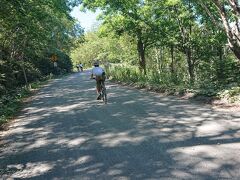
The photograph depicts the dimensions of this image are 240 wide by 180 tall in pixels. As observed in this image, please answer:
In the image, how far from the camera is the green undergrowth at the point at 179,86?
532 inches

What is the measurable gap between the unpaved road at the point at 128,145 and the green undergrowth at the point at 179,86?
1.07 meters

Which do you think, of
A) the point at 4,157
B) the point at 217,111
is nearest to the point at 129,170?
the point at 4,157

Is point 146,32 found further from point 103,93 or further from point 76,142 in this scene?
point 76,142

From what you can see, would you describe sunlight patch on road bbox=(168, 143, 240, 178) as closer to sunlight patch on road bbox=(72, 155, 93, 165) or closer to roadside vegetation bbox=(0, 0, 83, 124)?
sunlight patch on road bbox=(72, 155, 93, 165)

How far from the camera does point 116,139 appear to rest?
9.15 m

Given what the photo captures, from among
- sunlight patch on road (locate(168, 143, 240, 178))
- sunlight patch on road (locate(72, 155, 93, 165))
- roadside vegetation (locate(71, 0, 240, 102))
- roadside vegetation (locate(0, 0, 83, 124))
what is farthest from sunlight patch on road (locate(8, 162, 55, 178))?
roadside vegetation (locate(71, 0, 240, 102))

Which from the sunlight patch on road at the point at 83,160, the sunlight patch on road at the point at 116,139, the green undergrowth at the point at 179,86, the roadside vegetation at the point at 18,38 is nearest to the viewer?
the sunlight patch on road at the point at 83,160

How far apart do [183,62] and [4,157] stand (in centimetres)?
4006

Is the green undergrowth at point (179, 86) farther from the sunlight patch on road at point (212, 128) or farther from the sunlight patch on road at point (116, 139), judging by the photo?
the sunlight patch on road at point (116, 139)

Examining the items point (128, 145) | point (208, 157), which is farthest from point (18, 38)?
point (208, 157)

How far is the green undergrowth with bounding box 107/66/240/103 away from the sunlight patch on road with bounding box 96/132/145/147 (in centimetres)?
488

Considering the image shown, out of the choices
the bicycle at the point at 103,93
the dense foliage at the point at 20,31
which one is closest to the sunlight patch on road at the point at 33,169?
the bicycle at the point at 103,93

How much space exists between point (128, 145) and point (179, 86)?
9895 millimetres

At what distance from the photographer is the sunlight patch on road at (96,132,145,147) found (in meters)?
8.75
